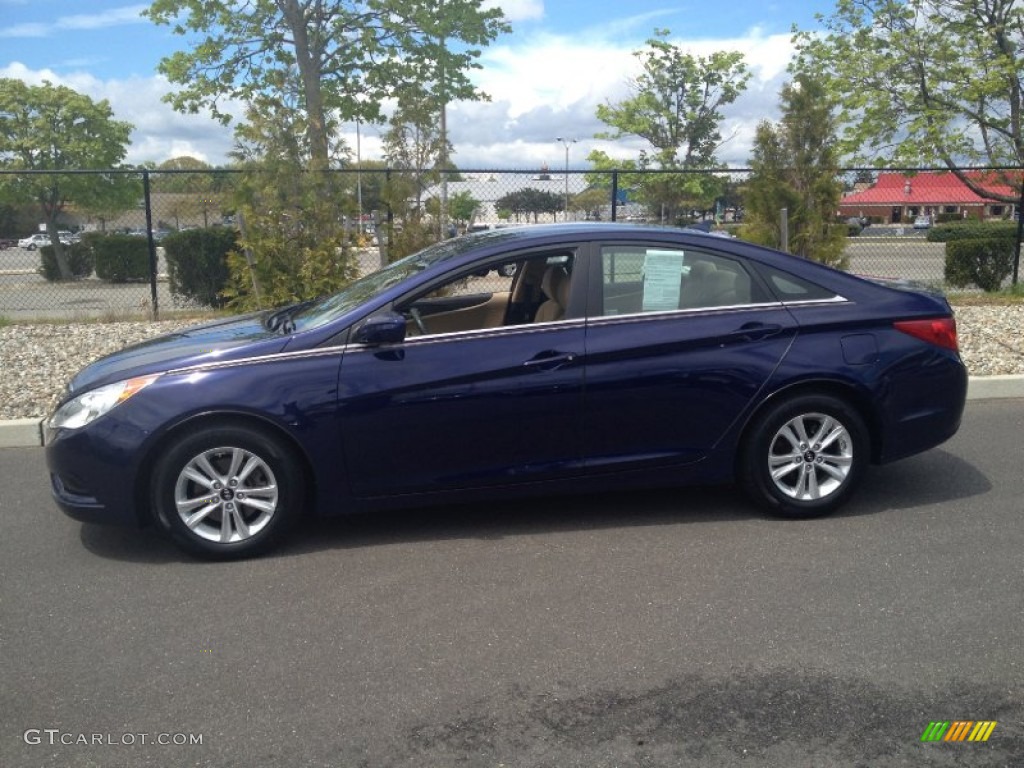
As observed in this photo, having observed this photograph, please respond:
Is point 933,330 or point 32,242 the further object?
point 32,242

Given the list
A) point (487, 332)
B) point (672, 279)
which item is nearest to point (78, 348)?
point (487, 332)

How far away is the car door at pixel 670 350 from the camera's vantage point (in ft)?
15.5

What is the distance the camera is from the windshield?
4883 millimetres

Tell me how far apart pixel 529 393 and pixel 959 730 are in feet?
7.84

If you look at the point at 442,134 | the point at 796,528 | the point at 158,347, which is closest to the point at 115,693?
the point at 158,347

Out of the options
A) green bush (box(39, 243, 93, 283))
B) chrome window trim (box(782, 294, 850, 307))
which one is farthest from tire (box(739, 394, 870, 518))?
green bush (box(39, 243, 93, 283))

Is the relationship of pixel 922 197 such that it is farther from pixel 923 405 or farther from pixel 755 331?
pixel 755 331

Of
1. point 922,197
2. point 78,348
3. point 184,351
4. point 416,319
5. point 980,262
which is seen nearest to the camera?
point 184,351

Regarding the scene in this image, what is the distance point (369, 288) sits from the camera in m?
5.22

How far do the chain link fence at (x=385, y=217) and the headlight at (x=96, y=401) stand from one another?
214 centimetres

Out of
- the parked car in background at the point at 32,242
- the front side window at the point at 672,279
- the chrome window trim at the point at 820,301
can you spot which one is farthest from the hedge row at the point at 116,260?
the chrome window trim at the point at 820,301

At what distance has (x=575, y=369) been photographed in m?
4.67

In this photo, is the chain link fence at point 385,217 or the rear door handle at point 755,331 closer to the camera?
the rear door handle at point 755,331

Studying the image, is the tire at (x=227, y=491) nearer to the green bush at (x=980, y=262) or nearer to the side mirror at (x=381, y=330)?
the side mirror at (x=381, y=330)
